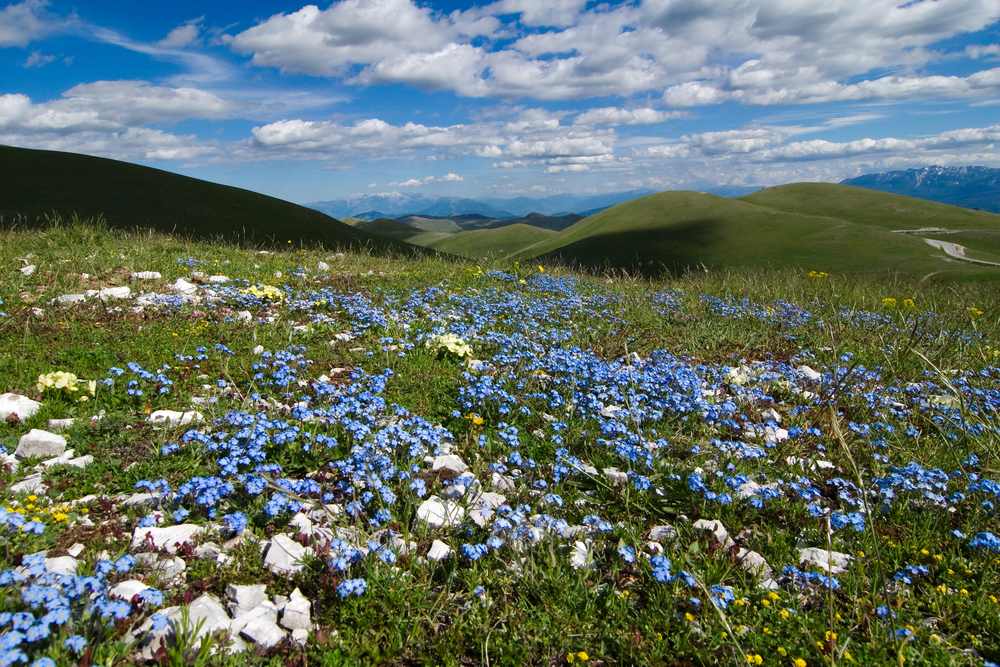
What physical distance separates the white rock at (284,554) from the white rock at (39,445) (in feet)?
8.18

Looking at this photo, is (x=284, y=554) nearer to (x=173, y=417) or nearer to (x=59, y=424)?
(x=173, y=417)

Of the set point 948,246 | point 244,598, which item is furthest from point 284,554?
point 948,246

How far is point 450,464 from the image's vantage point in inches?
191

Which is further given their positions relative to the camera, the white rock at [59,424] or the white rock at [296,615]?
the white rock at [59,424]

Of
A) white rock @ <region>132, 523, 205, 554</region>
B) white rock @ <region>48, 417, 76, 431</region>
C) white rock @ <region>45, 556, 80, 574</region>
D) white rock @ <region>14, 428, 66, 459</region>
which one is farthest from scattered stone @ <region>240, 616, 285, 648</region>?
white rock @ <region>48, 417, 76, 431</region>

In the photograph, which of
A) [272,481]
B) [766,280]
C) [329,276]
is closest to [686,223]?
[766,280]

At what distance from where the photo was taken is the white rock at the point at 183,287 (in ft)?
31.4

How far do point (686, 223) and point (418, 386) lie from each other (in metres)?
108

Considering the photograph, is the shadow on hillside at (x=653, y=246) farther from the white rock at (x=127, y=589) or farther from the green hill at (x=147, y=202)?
the white rock at (x=127, y=589)

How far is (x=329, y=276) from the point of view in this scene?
12.3 m

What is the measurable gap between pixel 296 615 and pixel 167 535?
1246 millimetres

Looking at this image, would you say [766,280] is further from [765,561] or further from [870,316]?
[765,561]

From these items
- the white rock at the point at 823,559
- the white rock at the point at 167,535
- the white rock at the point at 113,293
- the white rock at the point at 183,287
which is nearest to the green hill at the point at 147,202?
the white rock at the point at 183,287

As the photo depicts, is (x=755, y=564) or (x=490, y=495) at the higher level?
(x=490, y=495)
